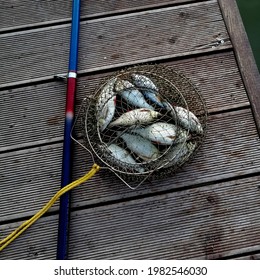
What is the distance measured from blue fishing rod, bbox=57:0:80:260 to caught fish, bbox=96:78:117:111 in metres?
0.14

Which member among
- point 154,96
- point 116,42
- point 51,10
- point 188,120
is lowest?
point 188,120

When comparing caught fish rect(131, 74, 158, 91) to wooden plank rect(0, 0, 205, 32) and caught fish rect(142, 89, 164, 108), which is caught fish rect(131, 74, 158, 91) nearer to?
caught fish rect(142, 89, 164, 108)

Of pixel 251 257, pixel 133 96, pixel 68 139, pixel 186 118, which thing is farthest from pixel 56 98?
pixel 251 257

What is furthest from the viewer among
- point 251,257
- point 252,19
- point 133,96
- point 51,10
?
point 252,19

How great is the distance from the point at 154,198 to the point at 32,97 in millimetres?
717

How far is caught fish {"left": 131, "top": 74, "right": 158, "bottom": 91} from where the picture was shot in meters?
1.59

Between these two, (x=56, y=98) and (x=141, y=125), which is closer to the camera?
(x=141, y=125)

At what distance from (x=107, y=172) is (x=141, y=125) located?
240 millimetres

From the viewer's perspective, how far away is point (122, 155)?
59.7 inches

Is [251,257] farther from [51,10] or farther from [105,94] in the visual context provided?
[51,10]

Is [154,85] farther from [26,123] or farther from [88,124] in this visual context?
[26,123]

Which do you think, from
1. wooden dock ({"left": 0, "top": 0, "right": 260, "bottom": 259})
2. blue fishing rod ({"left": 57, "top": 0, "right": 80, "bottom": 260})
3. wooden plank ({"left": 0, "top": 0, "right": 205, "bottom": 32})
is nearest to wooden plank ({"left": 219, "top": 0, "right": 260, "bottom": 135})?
wooden dock ({"left": 0, "top": 0, "right": 260, "bottom": 259})

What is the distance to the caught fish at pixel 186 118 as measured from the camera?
1520mm
